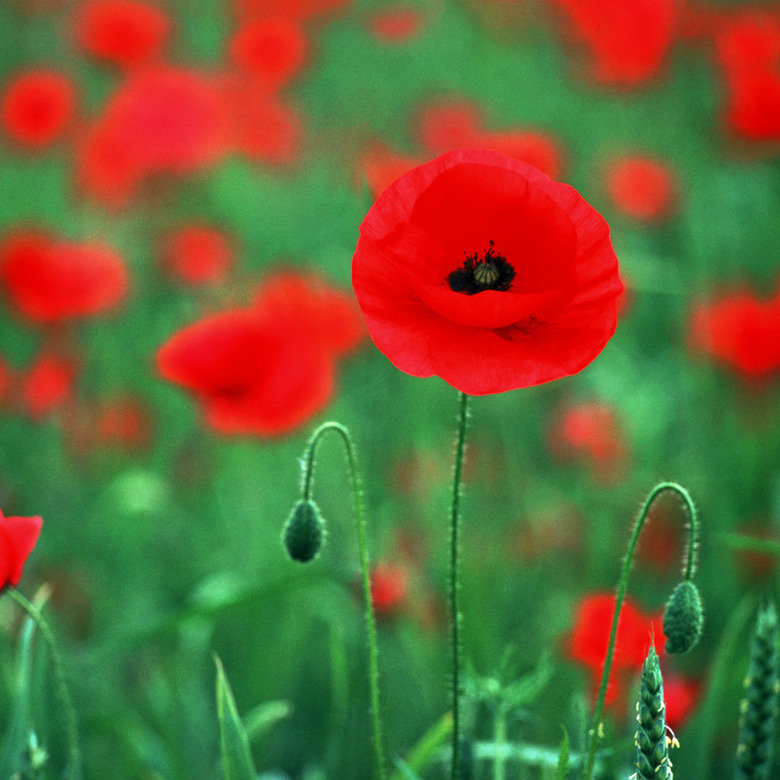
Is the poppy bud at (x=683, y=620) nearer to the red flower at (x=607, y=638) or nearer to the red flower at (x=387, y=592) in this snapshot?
the red flower at (x=607, y=638)

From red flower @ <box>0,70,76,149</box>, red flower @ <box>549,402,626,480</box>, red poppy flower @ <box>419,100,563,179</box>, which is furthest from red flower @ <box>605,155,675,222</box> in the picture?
red flower @ <box>0,70,76,149</box>

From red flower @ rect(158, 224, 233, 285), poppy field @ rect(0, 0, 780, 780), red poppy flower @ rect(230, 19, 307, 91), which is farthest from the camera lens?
red poppy flower @ rect(230, 19, 307, 91)

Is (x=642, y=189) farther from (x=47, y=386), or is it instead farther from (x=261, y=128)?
(x=47, y=386)

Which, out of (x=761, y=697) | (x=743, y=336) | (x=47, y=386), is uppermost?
(x=743, y=336)

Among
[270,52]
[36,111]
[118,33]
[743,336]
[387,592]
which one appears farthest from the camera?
[270,52]

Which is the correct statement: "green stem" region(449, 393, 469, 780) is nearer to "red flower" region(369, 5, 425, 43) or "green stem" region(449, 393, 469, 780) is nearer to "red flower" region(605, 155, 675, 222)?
"red flower" region(605, 155, 675, 222)

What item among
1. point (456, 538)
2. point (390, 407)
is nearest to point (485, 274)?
point (456, 538)

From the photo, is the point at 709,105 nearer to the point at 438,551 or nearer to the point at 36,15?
the point at 438,551
